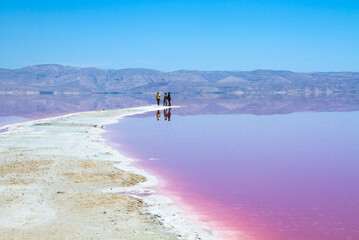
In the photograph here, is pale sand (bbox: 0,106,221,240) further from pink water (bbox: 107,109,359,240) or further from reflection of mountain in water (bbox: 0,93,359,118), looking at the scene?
reflection of mountain in water (bbox: 0,93,359,118)

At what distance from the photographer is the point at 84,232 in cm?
762

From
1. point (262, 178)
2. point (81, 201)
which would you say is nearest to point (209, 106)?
point (262, 178)

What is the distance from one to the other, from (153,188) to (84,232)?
3850 millimetres

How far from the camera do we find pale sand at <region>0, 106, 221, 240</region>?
7.81m

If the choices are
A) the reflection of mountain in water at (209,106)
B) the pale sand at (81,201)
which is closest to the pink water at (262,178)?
the pale sand at (81,201)

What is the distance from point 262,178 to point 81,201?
17.3ft

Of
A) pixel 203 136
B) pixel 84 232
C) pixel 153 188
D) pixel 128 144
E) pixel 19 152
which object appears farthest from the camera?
pixel 203 136

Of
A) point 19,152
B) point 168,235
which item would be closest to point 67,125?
point 19,152

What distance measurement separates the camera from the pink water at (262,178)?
343 inches

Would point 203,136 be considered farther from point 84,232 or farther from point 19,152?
point 84,232

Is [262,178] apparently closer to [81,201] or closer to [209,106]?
[81,201]

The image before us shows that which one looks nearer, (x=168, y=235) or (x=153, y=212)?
(x=168, y=235)

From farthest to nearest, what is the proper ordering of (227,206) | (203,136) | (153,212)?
(203,136)
(227,206)
(153,212)

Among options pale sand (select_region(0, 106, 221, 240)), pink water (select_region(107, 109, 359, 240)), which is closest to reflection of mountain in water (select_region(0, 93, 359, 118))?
pink water (select_region(107, 109, 359, 240))
